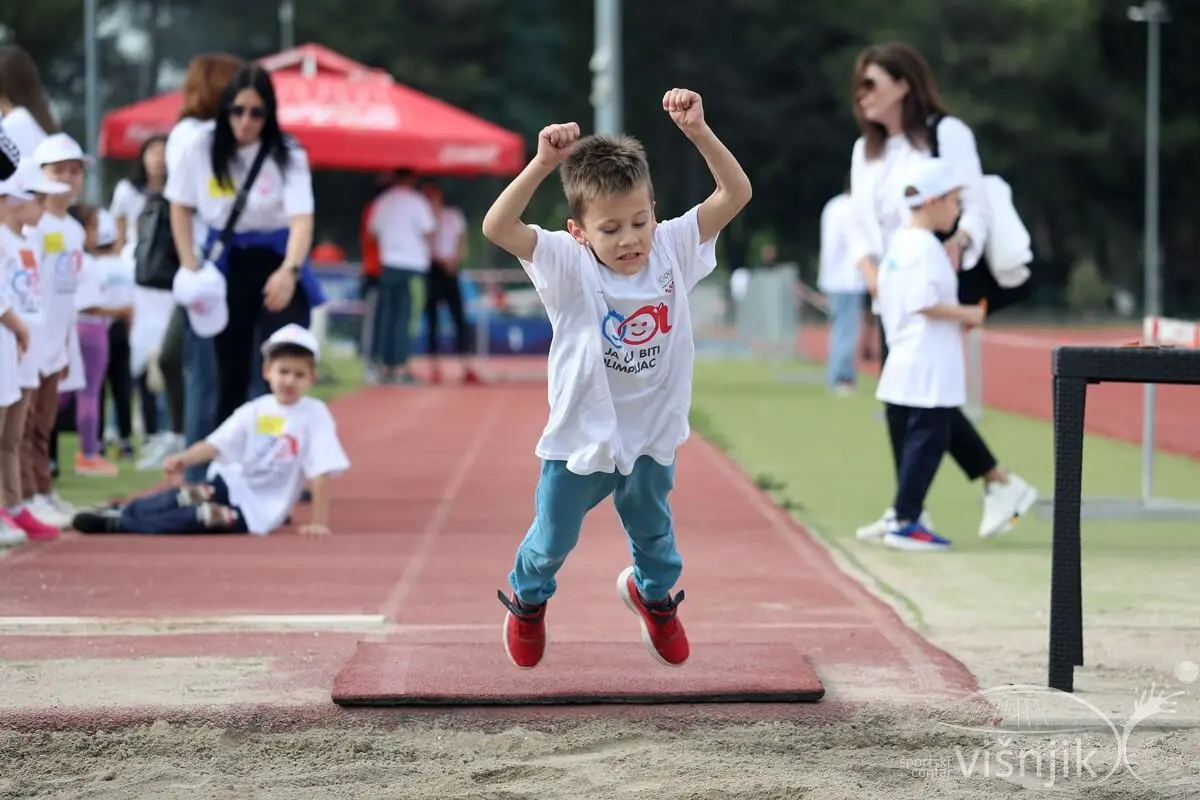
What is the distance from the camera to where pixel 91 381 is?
11.6m

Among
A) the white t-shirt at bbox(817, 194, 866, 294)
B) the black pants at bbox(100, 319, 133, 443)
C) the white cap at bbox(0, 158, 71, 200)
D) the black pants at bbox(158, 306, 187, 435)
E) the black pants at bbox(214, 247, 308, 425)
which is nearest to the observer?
the white cap at bbox(0, 158, 71, 200)

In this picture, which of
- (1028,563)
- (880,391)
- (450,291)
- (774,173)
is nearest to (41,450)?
(880,391)

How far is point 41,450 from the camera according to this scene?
903 centimetres

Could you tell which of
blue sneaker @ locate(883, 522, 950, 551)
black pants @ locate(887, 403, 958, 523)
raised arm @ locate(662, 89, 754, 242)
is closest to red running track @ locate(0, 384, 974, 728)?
blue sneaker @ locate(883, 522, 950, 551)

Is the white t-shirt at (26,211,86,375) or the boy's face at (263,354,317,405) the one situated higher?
the white t-shirt at (26,211,86,375)

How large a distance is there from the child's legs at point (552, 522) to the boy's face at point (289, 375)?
311 centimetres

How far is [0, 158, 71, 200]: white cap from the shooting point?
26.3 feet

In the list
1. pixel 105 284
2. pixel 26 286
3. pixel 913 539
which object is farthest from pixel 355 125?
pixel 913 539

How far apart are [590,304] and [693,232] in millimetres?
402

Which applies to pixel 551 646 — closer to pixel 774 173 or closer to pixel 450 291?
pixel 450 291

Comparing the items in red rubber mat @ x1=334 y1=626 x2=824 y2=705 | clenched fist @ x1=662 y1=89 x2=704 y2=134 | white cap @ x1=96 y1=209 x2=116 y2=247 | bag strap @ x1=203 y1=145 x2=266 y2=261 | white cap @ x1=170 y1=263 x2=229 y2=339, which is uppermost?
clenched fist @ x1=662 y1=89 x2=704 y2=134

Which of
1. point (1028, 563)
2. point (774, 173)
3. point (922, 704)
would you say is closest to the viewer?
point (922, 704)

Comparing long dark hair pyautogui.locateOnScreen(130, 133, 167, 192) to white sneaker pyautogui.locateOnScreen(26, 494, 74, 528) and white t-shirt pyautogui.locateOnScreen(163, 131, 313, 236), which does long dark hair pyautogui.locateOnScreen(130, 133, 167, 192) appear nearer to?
white t-shirt pyautogui.locateOnScreen(163, 131, 313, 236)

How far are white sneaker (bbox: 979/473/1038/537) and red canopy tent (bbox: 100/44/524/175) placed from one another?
11385 mm
